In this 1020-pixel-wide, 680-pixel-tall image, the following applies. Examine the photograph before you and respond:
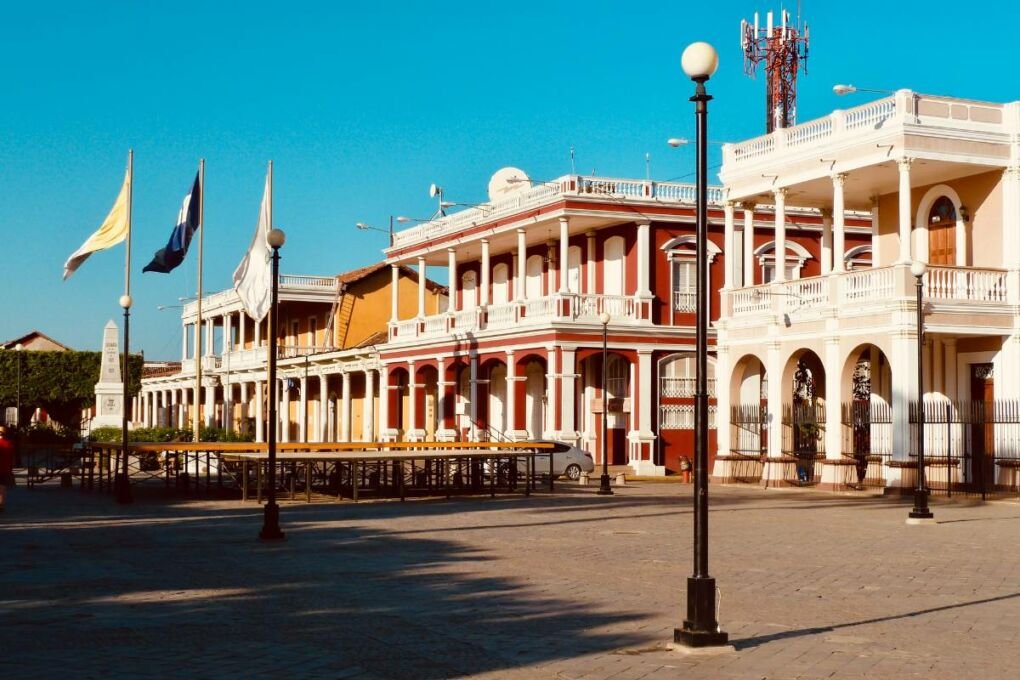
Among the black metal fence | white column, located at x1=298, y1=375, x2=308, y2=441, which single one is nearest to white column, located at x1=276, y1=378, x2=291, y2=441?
white column, located at x1=298, y1=375, x2=308, y2=441

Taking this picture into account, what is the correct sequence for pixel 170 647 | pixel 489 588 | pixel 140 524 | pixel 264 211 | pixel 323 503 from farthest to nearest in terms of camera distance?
1. pixel 264 211
2. pixel 323 503
3. pixel 140 524
4. pixel 489 588
5. pixel 170 647

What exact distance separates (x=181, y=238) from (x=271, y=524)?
23.1 m

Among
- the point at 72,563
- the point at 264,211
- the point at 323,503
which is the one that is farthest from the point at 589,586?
the point at 264,211

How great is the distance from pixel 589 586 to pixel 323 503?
16660mm

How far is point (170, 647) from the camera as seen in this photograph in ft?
35.8

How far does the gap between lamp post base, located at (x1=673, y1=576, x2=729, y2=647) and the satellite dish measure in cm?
3978

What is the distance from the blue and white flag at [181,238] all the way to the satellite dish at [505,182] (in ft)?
37.7

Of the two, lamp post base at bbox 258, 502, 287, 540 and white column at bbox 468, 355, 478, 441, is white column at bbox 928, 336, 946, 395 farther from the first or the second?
lamp post base at bbox 258, 502, 287, 540

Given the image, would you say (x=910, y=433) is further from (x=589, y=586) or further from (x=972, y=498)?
(x=589, y=586)

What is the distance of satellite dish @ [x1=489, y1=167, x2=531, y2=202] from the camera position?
50438mm

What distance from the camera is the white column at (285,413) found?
6929 centimetres

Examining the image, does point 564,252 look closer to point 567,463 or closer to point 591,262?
point 591,262

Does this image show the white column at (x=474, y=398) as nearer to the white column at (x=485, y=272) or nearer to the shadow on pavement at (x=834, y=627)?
the white column at (x=485, y=272)

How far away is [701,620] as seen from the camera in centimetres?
1089
